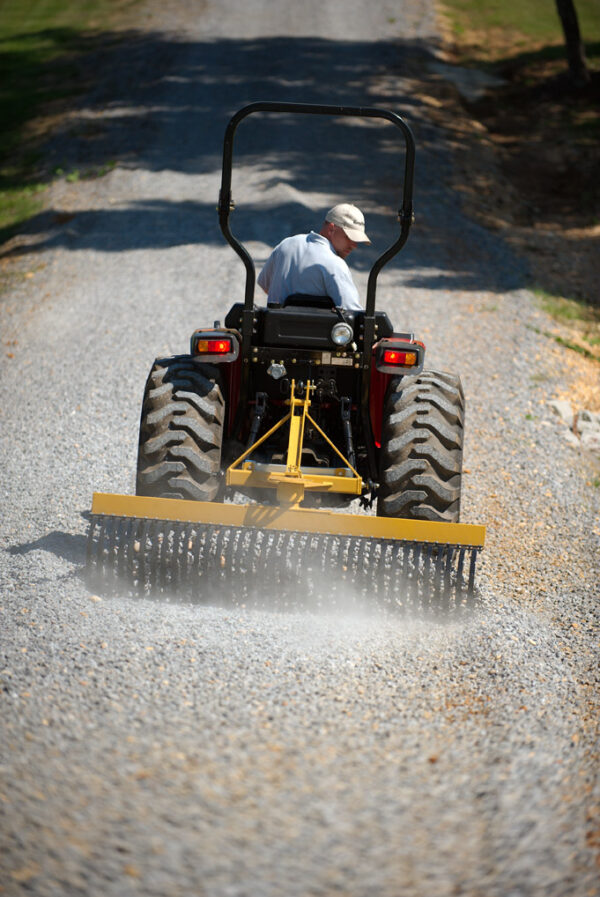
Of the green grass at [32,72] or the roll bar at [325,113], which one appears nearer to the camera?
the roll bar at [325,113]

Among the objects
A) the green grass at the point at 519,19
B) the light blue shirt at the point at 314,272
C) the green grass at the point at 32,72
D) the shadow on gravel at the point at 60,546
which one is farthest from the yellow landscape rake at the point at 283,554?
the green grass at the point at 519,19

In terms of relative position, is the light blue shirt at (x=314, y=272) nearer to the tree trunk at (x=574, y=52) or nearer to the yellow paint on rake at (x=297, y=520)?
the yellow paint on rake at (x=297, y=520)

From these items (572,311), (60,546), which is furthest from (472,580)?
(572,311)

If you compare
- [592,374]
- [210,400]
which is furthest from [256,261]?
[210,400]

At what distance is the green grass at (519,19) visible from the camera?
71.7 feet

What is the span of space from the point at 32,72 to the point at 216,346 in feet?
57.0

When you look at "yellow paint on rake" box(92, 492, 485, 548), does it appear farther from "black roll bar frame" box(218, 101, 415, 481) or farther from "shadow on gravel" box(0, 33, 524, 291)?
"shadow on gravel" box(0, 33, 524, 291)

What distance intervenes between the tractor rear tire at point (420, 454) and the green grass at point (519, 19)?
19.1 m

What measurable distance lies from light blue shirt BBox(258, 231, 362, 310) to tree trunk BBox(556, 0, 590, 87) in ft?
51.9

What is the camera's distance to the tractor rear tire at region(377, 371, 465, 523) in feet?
15.1

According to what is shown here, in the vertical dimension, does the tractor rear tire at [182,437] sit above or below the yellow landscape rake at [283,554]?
above

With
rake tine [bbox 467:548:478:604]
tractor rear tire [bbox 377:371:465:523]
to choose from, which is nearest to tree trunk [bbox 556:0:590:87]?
tractor rear tire [bbox 377:371:465:523]

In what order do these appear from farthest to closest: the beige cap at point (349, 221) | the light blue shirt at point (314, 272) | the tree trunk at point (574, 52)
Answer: the tree trunk at point (574, 52)
the beige cap at point (349, 221)
the light blue shirt at point (314, 272)

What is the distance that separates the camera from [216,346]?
15.0ft
